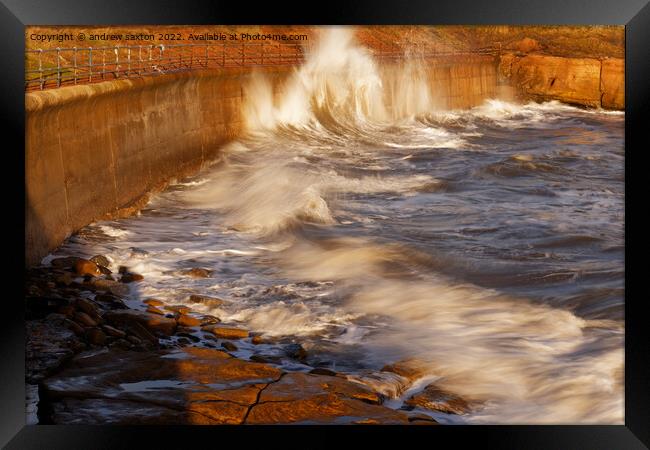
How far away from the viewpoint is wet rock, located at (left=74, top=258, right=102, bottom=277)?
919 cm

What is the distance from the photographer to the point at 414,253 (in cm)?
1233

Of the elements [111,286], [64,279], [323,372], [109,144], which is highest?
[109,144]

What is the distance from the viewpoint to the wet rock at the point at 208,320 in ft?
27.8

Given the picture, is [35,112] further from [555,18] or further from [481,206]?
[481,206]

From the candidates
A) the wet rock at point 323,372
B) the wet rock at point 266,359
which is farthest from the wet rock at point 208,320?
the wet rock at point 323,372

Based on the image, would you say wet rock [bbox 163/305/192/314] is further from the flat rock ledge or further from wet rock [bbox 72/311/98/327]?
the flat rock ledge

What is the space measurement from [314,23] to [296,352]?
2.69 metres

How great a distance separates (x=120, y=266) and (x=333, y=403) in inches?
147

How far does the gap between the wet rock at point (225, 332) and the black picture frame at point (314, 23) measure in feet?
6.71

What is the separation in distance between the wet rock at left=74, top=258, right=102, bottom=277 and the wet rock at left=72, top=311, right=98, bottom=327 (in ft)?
4.02

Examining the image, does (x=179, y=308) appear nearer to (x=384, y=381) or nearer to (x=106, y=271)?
(x=106, y=271)

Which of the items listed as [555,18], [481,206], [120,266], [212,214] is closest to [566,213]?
[481,206]

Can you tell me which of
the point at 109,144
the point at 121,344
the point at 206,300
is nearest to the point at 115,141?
the point at 109,144

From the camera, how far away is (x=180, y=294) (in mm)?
9312
